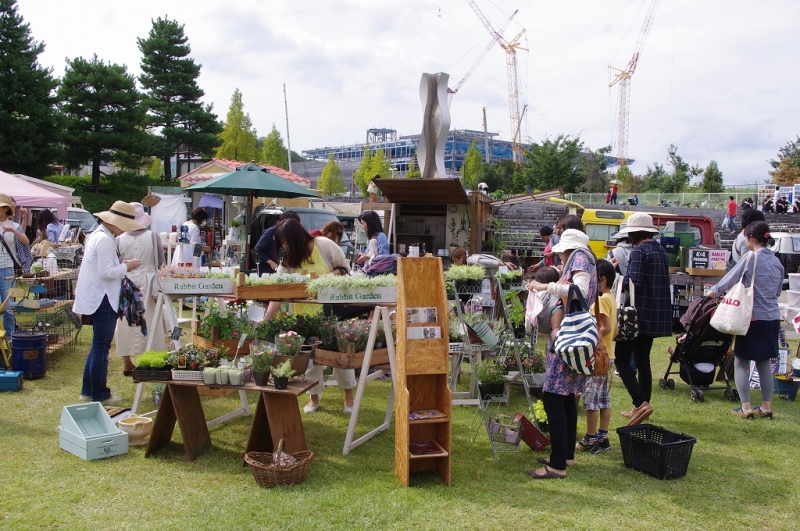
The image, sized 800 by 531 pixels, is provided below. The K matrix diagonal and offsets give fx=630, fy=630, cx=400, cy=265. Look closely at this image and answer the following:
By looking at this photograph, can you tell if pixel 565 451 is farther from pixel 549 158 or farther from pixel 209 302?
pixel 549 158

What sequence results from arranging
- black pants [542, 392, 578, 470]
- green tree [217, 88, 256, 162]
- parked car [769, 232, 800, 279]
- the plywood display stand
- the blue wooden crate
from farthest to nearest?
green tree [217, 88, 256, 162]
parked car [769, 232, 800, 279]
the blue wooden crate
black pants [542, 392, 578, 470]
the plywood display stand

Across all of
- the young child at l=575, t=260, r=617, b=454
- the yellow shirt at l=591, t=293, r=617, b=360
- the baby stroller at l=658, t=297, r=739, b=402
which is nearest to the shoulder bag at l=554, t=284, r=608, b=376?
the young child at l=575, t=260, r=617, b=454

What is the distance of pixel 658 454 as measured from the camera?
4230mm

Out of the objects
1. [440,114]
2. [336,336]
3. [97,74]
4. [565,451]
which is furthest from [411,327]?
[97,74]

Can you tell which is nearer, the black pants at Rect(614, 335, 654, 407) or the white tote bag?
the black pants at Rect(614, 335, 654, 407)

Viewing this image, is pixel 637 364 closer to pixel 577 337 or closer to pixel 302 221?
pixel 577 337

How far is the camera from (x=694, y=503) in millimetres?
3902

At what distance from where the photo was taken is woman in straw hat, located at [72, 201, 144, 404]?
5328 millimetres

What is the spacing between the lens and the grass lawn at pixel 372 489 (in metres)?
3.49

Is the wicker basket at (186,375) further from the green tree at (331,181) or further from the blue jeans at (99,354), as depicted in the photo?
the green tree at (331,181)

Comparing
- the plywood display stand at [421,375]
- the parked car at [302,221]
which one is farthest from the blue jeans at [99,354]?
the parked car at [302,221]

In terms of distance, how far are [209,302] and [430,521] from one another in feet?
9.76

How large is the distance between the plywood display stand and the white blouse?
8.98ft

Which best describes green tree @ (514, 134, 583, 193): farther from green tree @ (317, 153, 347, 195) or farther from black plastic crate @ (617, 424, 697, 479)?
black plastic crate @ (617, 424, 697, 479)
